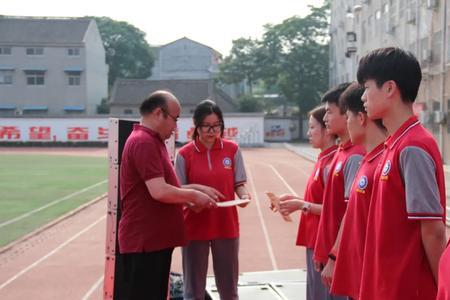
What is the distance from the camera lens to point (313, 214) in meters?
3.33

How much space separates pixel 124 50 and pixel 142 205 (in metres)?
51.2

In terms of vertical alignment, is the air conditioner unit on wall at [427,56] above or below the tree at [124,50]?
below

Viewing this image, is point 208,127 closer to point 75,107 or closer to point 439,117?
point 439,117

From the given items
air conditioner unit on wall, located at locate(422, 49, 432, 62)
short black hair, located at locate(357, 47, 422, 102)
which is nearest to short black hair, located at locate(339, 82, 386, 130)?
short black hair, located at locate(357, 47, 422, 102)

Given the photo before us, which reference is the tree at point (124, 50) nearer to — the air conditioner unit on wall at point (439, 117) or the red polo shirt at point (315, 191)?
the air conditioner unit on wall at point (439, 117)

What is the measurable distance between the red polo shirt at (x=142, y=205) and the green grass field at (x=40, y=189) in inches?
196

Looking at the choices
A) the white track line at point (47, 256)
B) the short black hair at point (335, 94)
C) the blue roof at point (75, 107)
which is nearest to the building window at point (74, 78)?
the blue roof at point (75, 107)

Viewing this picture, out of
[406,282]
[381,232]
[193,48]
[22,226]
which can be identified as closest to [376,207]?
[381,232]

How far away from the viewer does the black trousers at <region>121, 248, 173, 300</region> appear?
3.24 meters

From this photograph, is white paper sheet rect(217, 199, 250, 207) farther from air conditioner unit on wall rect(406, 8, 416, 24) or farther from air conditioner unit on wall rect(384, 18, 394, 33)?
air conditioner unit on wall rect(384, 18, 394, 33)

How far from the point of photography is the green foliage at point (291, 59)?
40.9 metres

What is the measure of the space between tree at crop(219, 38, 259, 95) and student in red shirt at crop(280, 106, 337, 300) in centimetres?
3983

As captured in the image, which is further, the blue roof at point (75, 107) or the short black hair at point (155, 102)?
the blue roof at point (75, 107)

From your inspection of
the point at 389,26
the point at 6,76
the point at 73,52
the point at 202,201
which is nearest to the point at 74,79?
the point at 73,52
